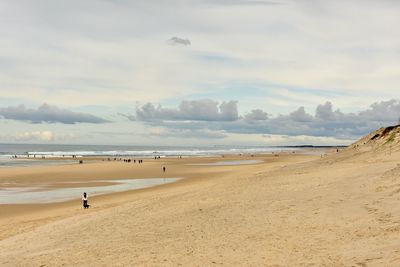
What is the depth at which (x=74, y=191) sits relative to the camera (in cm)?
4403

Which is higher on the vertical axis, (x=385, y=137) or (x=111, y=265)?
(x=385, y=137)

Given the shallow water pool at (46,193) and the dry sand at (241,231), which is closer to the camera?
the dry sand at (241,231)

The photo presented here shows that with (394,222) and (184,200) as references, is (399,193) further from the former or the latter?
(184,200)

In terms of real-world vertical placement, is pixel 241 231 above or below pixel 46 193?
above

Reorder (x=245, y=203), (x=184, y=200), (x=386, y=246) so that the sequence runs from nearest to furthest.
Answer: (x=386, y=246) → (x=245, y=203) → (x=184, y=200)

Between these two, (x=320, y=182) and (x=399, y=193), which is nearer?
(x=399, y=193)

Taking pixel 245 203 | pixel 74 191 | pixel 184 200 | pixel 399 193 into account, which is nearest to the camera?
pixel 399 193

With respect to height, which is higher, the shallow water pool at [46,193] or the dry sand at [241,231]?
the dry sand at [241,231]

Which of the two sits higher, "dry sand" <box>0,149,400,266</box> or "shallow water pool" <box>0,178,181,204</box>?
"dry sand" <box>0,149,400,266</box>

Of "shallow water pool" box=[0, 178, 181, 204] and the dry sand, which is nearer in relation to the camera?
the dry sand

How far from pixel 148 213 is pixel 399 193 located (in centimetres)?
1254

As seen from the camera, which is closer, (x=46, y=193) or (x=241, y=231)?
(x=241, y=231)

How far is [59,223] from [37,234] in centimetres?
219

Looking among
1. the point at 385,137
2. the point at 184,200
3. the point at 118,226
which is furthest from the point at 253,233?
the point at 385,137
